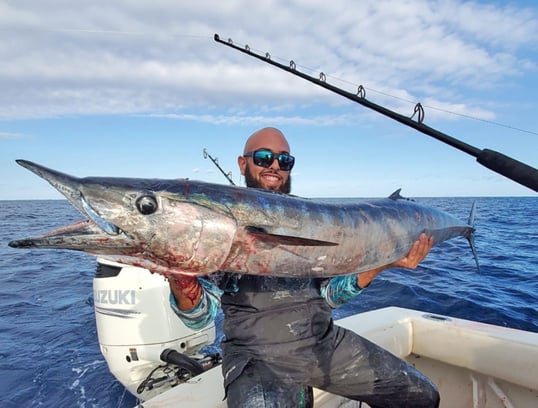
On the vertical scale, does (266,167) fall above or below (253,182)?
above

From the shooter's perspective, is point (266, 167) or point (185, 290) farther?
point (266, 167)

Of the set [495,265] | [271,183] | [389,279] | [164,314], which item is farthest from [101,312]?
[495,265]

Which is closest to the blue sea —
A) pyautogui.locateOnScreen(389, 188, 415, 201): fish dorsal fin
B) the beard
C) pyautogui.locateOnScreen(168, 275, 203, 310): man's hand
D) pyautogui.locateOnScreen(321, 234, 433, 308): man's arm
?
pyautogui.locateOnScreen(389, 188, 415, 201): fish dorsal fin

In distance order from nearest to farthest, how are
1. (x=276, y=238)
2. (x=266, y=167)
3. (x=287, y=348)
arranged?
(x=276, y=238) → (x=287, y=348) → (x=266, y=167)

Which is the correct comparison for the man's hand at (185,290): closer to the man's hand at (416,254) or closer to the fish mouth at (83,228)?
the fish mouth at (83,228)

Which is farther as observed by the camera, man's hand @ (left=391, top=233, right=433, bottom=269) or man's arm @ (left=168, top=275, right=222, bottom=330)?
man's hand @ (left=391, top=233, right=433, bottom=269)

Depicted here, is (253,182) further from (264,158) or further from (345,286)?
(345,286)

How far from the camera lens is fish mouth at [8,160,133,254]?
1.72 m

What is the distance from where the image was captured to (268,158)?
2939mm

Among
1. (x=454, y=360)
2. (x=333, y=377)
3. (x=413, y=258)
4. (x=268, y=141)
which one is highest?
(x=268, y=141)

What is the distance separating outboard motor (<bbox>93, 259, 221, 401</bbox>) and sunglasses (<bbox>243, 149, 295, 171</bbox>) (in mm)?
2006

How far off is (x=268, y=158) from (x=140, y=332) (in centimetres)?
243

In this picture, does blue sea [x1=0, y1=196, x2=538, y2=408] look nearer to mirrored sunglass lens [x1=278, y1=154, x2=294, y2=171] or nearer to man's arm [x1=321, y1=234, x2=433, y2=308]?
man's arm [x1=321, y1=234, x2=433, y2=308]

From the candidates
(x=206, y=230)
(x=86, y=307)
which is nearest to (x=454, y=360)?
(x=206, y=230)
